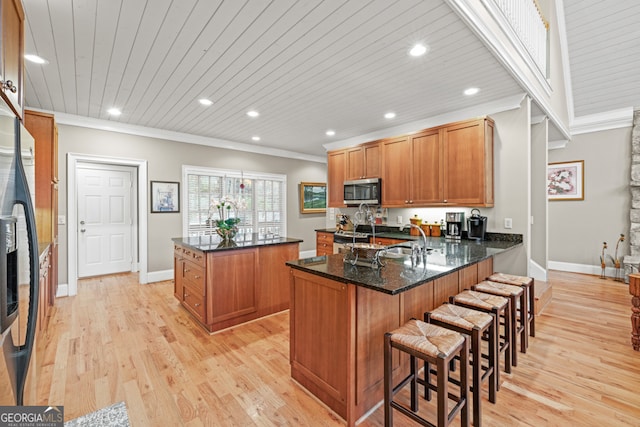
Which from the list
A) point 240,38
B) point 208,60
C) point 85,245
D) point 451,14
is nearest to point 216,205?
point 208,60

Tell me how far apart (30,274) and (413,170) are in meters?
4.13

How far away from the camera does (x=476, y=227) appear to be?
3.64 metres

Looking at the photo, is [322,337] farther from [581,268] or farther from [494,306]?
[581,268]

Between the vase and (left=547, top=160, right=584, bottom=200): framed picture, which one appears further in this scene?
(left=547, top=160, right=584, bottom=200): framed picture

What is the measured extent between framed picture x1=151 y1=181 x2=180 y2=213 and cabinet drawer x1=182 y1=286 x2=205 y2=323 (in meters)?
2.17

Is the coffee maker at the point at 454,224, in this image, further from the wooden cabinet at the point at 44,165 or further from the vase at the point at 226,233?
the wooden cabinet at the point at 44,165

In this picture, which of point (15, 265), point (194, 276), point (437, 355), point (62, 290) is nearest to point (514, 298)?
point (437, 355)

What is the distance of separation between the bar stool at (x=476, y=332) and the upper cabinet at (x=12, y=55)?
2.47 metres

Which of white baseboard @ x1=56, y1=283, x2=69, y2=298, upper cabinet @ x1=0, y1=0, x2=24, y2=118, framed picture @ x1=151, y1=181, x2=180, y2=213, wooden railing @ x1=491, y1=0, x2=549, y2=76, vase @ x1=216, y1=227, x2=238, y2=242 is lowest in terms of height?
white baseboard @ x1=56, y1=283, x2=69, y2=298

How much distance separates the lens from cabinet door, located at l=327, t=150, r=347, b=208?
5328 mm

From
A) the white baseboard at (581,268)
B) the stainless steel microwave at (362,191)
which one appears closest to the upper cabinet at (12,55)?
the stainless steel microwave at (362,191)

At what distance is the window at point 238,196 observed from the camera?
5.43 metres

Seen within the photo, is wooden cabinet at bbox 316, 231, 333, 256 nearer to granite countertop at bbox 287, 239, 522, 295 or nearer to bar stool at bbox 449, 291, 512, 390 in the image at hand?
granite countertop at bbox 287, 239, 522, 295

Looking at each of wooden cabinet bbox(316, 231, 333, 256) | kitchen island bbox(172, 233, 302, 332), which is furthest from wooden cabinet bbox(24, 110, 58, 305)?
wooden cabinet bbox(316, 231, 333, 256)
